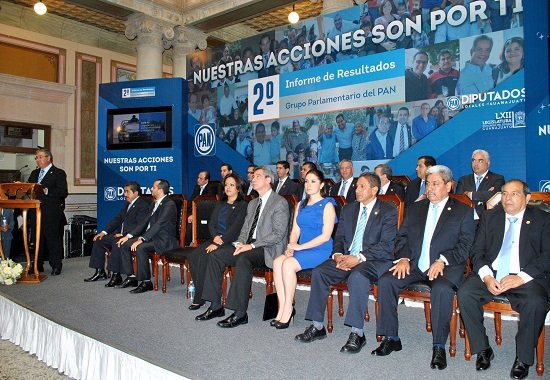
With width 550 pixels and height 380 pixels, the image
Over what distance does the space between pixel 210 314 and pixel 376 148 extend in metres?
3.16

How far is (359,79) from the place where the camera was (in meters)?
6.01

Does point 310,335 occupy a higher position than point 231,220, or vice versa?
point 231,220

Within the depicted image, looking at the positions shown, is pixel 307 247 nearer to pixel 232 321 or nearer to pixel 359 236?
pixel 359 236

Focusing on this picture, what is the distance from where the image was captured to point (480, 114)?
5.01 metres

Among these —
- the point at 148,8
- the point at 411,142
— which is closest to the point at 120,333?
the point at 411,142

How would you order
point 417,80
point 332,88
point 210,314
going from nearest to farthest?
point 210,314, point 417,80, point 332,88

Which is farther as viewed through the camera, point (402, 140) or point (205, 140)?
point (205, 140)

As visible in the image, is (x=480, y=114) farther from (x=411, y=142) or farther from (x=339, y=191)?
(x=339, y=191)

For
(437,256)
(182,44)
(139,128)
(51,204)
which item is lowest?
(437,256)

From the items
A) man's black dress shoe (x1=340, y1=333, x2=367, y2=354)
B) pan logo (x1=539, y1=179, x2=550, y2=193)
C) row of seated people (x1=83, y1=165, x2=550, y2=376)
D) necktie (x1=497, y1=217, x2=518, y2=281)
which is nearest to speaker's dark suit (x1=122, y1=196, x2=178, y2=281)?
row of seated people (x1=83, y1=165, x2=550, y2=376)

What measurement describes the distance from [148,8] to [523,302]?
8885mm

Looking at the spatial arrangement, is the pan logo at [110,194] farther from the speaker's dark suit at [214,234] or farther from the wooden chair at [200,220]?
the speaker's dark suit at [214,234]

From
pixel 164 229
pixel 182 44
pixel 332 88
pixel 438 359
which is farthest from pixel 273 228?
pixel 182 44

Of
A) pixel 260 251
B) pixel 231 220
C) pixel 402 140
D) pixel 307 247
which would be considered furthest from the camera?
pixel 402 140
